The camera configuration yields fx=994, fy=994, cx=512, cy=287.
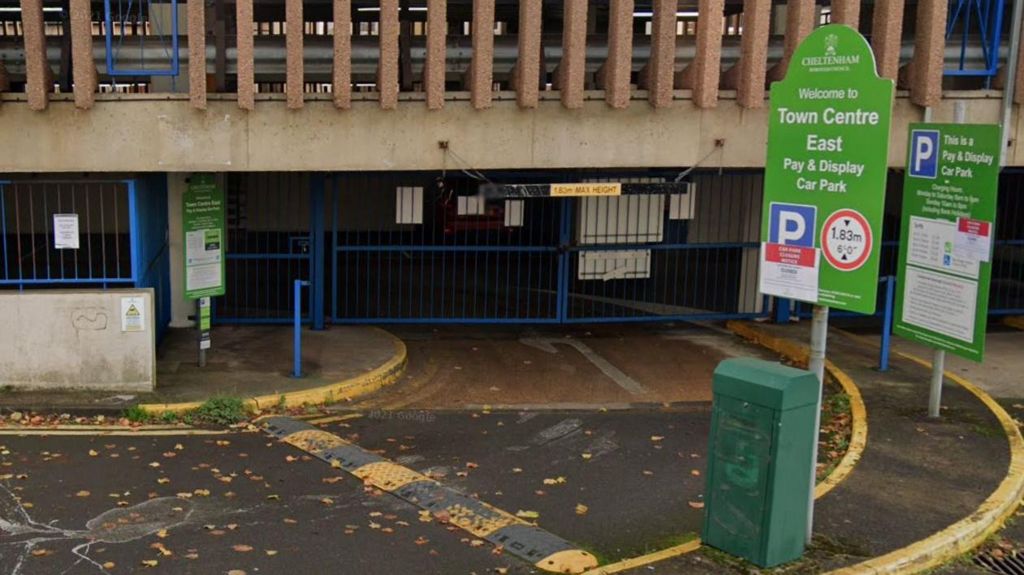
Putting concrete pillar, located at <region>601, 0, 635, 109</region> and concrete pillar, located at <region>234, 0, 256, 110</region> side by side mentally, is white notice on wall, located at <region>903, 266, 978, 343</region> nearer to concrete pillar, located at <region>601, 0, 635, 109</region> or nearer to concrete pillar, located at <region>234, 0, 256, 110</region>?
concrete pillar, located at <region>601, 0, 635, 109</region>

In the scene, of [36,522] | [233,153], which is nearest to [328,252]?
[233,153]

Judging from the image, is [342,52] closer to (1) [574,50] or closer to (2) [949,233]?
(1) [574,50]

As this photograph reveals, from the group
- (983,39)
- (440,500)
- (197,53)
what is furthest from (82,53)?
(983,39)

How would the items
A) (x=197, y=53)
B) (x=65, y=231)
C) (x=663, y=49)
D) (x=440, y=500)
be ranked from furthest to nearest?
(x=663, y=49) < (x=197, y=53) < (x=65, y=231) < (x=440, y=500)

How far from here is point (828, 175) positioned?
6.22 m

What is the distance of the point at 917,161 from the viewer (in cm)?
941

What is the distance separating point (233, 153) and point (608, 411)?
196 inches

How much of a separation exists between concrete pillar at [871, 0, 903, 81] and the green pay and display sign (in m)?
5.65

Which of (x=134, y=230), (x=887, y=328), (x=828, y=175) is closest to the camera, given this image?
(x=828, y=175)

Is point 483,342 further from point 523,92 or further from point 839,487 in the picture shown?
point 839,487

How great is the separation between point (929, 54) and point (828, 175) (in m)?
6.33

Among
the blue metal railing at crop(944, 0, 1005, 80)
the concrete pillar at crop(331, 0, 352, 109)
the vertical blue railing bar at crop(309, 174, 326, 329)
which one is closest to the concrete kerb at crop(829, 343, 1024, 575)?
the blue metal railing at crop(944, 0, 1005, 80)

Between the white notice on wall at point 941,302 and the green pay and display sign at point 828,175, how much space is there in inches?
141

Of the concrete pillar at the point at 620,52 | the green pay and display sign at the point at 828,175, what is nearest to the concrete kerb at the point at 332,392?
the concrete pillar at the point at 620,52
